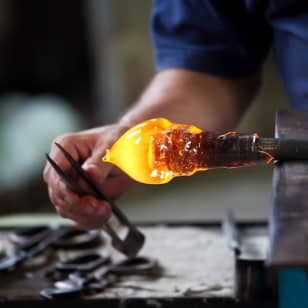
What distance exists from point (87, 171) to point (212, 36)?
297 mm

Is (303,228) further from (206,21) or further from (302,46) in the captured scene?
(206,21)

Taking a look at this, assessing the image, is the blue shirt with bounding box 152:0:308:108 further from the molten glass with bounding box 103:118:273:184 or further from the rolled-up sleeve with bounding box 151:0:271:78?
the molten glass with bounding box 103:118:273:184

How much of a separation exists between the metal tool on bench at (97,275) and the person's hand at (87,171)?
0.18 feet

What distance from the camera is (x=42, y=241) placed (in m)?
0.92

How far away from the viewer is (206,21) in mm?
961

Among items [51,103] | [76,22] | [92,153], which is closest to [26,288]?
[92,153]

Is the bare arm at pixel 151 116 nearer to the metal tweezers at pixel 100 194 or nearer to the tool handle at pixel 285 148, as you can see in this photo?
the metal tweezers at pixel 100 194

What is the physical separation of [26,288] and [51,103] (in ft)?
6.92

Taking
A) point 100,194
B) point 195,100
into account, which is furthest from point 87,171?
point 195,100

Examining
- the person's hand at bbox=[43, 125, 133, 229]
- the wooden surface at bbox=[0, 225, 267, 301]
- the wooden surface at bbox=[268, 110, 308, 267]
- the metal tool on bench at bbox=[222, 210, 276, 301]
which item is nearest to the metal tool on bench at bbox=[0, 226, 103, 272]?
the wooden surface at bbox=[0, 225, 267, 301]

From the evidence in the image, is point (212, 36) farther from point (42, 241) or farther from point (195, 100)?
point (42, 241)

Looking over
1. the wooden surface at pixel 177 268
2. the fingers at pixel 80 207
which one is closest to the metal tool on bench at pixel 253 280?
the wooden surface at pixel 177 268

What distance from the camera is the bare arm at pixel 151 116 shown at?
744 mm

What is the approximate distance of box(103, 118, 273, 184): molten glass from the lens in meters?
0.61
